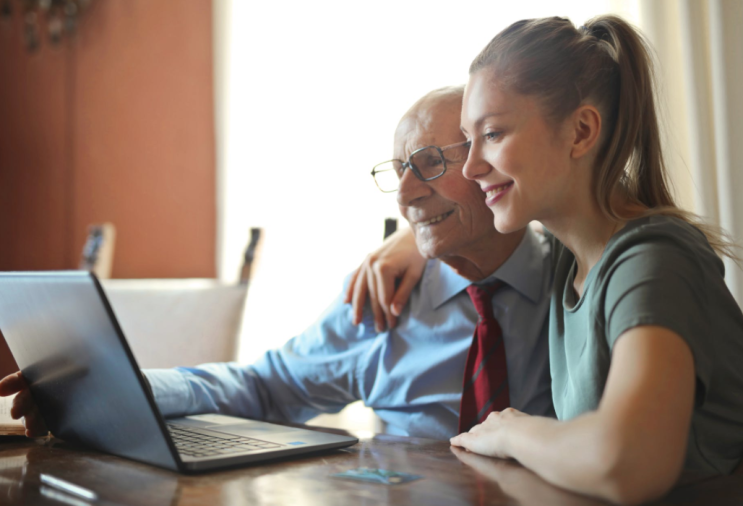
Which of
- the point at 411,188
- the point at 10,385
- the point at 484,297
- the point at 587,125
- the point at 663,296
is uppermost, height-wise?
the point at 587,125

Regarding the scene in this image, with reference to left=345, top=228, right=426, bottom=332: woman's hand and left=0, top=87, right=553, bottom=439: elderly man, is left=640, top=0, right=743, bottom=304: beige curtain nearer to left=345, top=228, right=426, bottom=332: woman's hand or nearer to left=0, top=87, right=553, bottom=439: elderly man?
left=0, top=87, right=553, bottom=439: elderly man

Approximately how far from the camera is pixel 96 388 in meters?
0.92

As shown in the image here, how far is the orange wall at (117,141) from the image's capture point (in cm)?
332

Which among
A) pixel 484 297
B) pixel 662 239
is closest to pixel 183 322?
pixel 484 297

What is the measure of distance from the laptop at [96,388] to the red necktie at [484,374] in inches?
12.8

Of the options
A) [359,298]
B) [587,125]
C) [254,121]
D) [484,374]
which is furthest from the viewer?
[254,121]

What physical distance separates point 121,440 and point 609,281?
2.33ft

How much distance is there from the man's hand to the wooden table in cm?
11

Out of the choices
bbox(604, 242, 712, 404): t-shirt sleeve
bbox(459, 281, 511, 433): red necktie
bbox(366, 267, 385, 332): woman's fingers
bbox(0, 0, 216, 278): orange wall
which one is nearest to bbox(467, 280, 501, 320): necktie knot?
bbox(459, 281, 511, 433): red necktie

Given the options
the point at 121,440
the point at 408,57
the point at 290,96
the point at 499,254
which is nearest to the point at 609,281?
the point at 499,254

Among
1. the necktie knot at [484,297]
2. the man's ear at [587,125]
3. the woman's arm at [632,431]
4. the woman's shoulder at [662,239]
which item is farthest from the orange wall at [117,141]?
the woman's arm at [632,431]

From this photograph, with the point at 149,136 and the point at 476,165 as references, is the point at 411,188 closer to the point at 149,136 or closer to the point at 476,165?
the point at 476,165

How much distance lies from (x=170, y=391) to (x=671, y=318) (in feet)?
3.12

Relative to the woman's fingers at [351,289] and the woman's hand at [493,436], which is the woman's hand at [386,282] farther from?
the woman's hand at [493,436]
